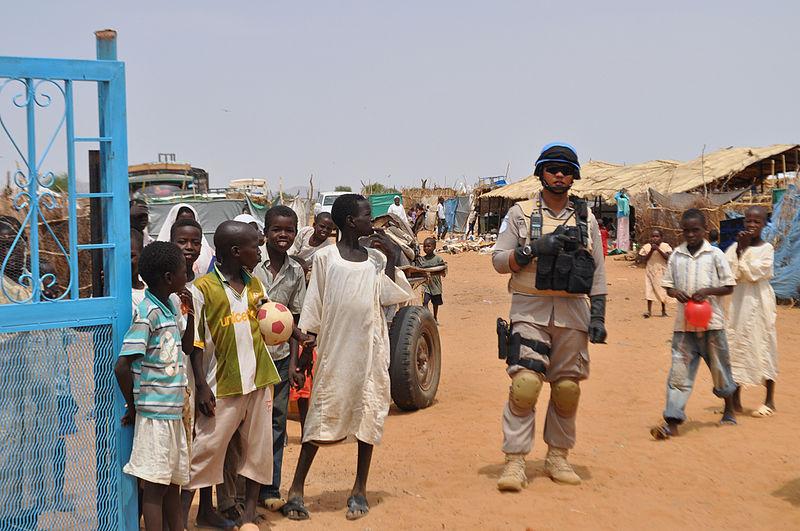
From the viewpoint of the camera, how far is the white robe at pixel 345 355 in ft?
16.2

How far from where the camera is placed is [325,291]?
4.96 metres

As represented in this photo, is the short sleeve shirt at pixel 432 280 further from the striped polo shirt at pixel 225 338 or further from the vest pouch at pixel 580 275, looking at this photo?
the striped polo shirt at pixel 225 338

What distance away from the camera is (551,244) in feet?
17.3

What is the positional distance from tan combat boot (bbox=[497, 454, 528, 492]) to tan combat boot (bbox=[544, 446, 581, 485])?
8.1 inches

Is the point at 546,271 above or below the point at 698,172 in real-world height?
below

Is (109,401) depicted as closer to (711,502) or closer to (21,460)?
(21,460)

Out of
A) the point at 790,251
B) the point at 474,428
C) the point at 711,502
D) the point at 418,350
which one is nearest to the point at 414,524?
the point at 711,502

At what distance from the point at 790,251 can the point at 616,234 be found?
1290cm

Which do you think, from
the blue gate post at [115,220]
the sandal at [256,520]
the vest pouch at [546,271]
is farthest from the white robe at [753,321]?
the blue gate post at [115,220]

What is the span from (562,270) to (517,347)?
1.96ft

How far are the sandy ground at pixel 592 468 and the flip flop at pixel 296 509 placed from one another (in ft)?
0.21

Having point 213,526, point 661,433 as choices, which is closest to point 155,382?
point 213,526

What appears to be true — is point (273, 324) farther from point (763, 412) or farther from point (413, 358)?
point (763, 412)

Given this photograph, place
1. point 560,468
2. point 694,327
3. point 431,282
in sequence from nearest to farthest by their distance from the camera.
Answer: point 560,468 → point 694,327 → point 431,282
